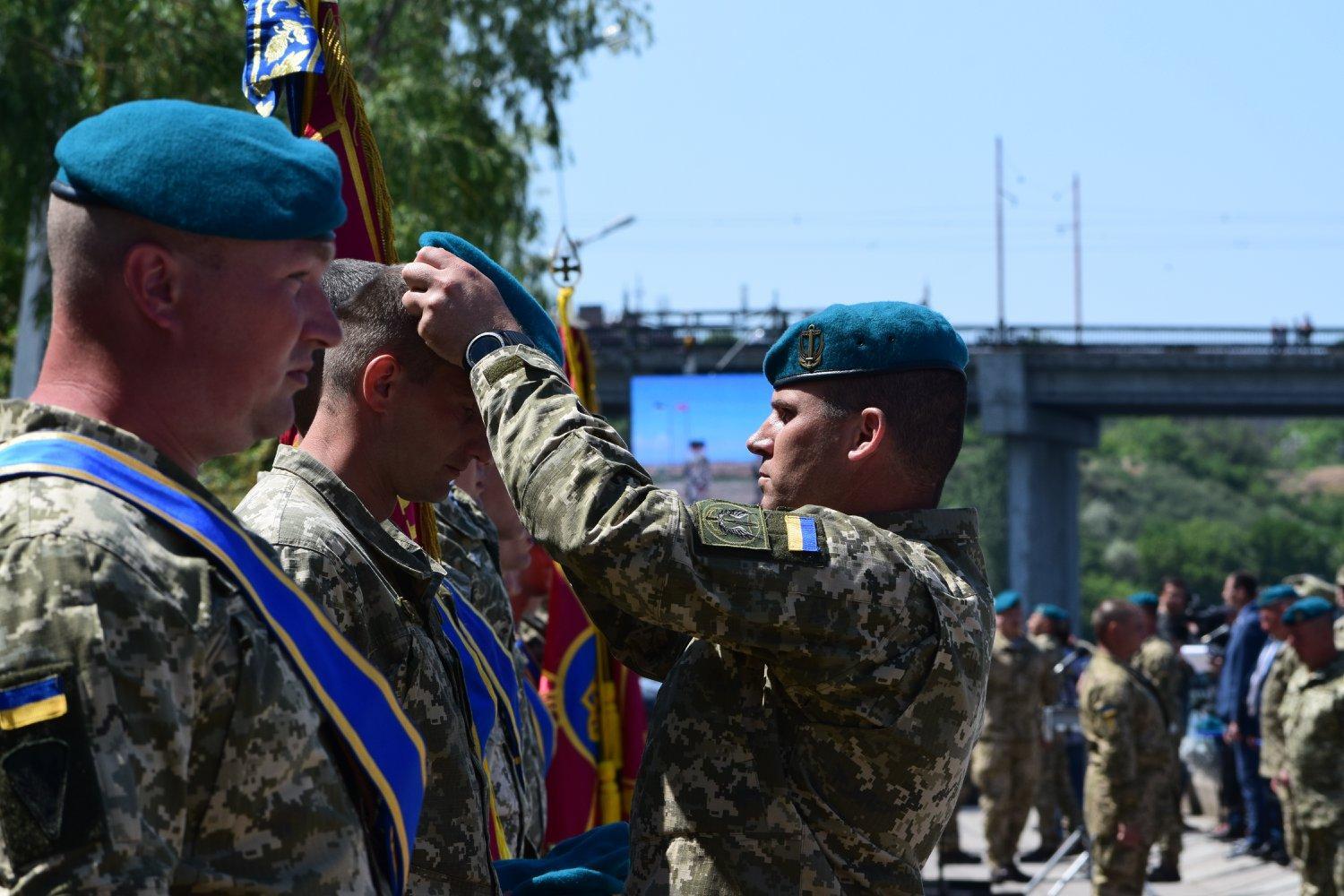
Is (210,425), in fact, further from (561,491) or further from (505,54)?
(505,54)

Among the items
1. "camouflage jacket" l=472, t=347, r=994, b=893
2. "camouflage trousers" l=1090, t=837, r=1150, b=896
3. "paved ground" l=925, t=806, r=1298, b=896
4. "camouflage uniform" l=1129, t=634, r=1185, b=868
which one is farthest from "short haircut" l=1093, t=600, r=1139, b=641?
"camouflage jacket" l=472, t=347, r=994, b=893

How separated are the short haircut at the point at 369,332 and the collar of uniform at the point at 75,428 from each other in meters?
0.93

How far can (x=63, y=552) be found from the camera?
1.46m

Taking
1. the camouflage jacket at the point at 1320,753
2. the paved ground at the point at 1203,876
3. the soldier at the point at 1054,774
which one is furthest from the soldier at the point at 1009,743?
the camouflage jacket at the point at 1320,753

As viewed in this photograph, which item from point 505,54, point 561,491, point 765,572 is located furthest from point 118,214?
point 505,54

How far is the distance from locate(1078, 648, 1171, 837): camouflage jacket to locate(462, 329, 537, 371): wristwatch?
847cm

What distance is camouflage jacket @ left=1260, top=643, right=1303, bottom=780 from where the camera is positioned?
1075 cm

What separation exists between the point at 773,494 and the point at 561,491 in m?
0.62

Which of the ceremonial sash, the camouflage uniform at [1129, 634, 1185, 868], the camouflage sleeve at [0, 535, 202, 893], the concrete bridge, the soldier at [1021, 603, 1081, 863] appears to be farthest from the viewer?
the concrete bridge

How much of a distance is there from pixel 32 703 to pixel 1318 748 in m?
9.03

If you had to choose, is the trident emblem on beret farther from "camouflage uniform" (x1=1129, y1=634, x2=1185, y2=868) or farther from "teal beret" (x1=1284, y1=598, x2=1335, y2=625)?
"camouflage uniform" (x1=1129, y1=634, x2=1185, y2=868)

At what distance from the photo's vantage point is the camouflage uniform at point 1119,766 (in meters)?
10.1

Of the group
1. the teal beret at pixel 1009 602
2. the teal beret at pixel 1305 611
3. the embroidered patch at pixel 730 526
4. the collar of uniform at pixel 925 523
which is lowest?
the teal beret at pixel 1009 602

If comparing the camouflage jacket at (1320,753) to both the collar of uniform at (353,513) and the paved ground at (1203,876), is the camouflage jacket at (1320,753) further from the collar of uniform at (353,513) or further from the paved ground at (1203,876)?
the collar of uniform at (353,513)
